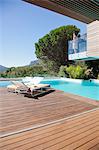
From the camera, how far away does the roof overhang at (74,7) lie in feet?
9.89

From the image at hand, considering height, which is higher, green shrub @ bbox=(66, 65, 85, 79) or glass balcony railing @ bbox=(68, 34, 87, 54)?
glass balcony railing @ bbox=(68, 34, 87, 54)

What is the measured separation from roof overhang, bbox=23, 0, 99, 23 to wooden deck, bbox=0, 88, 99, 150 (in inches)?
75.6

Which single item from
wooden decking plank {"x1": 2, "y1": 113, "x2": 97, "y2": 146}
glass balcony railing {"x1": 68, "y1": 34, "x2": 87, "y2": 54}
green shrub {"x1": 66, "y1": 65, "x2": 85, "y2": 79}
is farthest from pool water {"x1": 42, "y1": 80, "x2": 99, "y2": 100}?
wooden decking plank {"x1": 2, "y1": 113, "x2": 97, "y2": 146}

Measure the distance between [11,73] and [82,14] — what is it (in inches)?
548

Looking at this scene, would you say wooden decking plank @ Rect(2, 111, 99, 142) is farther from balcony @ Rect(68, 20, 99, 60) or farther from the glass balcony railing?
the glass balcony railing

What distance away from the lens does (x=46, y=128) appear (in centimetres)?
330

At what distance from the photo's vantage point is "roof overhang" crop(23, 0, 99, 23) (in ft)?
9.89

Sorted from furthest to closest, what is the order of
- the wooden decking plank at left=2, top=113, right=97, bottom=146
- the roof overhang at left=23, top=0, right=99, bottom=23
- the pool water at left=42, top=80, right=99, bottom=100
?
1. the pool water at left=42, top=80, right=99, bottom=100
2. the roof overhang at left=23, top=0, right=99, bottom=23
3. the wooden decking plank at left=2, top=113, right=97, bottom=146

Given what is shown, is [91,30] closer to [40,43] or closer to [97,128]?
[40,43]

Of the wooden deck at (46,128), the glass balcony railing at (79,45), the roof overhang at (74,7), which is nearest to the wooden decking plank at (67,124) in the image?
the wooden deck at (46,128)

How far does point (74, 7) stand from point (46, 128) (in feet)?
6.56

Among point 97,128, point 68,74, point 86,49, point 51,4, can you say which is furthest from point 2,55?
point 68,74

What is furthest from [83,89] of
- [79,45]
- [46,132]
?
[46,132]

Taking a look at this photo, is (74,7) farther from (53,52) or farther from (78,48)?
(53,52)
